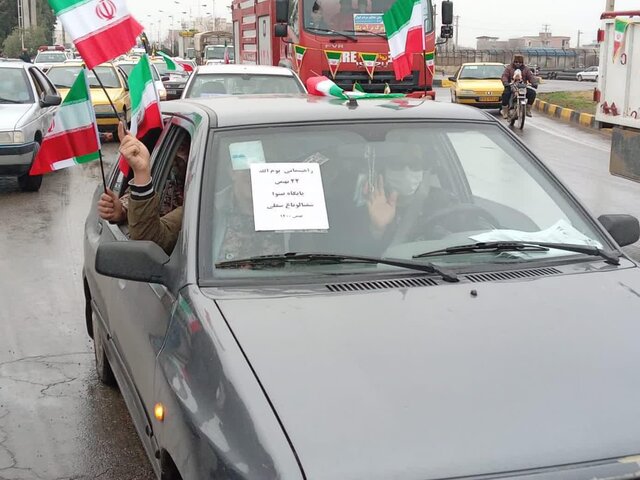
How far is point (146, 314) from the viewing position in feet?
11.0

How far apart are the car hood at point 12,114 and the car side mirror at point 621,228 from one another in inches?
373

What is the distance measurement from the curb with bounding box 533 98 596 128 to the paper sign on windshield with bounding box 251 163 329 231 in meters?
18.4

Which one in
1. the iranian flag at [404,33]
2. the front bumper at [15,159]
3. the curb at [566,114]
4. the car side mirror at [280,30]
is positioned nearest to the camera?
the iranian flag at [404,33]

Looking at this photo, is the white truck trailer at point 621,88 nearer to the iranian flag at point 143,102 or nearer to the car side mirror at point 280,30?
the iranian flag at point 143,102

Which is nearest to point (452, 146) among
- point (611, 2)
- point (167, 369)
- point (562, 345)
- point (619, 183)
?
point (562, 345)

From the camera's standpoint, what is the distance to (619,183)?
12.8m

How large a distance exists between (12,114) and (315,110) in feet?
30.4

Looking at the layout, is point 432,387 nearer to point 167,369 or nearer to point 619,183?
point 167,369

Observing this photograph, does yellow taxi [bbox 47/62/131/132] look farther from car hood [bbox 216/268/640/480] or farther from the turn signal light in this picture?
car hood [bbox 216/268/640/480]

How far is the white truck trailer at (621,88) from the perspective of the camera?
31.3ft

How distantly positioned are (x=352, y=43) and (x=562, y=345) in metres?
14.2

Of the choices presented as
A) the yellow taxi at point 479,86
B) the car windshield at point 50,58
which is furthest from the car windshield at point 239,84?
the car windshield at point 50,58

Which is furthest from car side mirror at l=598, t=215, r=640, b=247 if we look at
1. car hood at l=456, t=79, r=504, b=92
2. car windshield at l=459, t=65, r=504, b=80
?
car windshield at l=459, t=65, r=504, b=80

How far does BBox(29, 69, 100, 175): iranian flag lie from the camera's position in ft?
13.4
